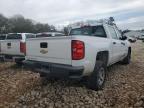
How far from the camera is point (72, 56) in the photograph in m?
5.88

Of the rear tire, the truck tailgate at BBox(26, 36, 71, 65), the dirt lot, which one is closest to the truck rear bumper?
the truck tailgate at BBox(26, 36, 71, 65)

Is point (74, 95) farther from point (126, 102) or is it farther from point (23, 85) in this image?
point (23, 85)

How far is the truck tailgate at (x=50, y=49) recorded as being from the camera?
596 centimetres

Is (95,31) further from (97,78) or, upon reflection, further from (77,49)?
(77,49)

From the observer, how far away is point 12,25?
59.6m

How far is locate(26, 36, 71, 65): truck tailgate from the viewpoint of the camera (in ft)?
19.5

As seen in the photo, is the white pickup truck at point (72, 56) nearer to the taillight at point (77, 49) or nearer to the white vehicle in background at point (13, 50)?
the taillight at point (77, 49)

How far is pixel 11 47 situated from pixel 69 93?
14.4ft

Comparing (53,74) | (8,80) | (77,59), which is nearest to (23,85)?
(8,80)

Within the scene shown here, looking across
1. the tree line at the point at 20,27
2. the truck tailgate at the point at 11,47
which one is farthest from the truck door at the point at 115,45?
the tree line at the point at 20,27

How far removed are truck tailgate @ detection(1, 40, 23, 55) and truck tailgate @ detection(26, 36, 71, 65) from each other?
293cm

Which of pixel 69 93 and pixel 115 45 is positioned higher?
pixel 115 45

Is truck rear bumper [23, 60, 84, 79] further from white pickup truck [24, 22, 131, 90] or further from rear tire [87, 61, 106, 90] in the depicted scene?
rear tire [87, 61, 106, 90]

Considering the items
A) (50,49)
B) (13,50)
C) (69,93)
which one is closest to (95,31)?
(50,49)
